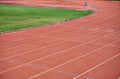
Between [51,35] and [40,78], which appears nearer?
[40,78]

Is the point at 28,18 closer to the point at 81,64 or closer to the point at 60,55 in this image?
the point at 60,55

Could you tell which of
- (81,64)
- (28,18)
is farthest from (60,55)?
(28,18)

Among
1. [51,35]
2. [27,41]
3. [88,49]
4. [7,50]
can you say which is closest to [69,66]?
[88,49]

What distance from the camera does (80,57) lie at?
6281 millimetres

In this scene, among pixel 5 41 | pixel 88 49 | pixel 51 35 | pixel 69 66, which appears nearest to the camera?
pixel 69 66

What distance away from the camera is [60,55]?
650 centimetres

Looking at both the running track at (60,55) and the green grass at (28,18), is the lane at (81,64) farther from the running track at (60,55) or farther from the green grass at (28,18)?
the green grass at (28,18)

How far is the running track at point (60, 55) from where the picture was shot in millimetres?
5145

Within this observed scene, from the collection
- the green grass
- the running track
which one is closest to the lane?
the running track

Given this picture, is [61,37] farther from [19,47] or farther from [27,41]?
[19,47]

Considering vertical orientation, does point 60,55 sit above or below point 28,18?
above

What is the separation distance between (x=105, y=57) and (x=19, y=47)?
272cm

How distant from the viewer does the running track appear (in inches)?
203

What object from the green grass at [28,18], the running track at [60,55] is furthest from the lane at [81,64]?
the green grass at [28,18]
